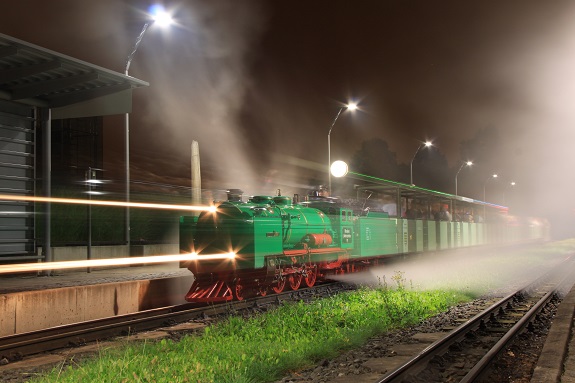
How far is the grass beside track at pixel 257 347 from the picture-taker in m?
6.47

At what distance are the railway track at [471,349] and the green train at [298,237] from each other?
16.6ft

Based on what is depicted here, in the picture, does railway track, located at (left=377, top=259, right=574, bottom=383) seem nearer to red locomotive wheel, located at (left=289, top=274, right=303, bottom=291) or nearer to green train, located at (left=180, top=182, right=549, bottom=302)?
green train, located at (left=180, top=182, right=549, bottom=302)

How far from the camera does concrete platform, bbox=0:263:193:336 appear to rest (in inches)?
381

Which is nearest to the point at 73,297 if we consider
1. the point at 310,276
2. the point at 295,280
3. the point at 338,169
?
the point at 295,280

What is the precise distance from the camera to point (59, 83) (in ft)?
36.6

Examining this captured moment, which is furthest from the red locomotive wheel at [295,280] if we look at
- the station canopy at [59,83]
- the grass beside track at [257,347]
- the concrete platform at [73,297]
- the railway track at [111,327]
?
the station canopy at [59,83]

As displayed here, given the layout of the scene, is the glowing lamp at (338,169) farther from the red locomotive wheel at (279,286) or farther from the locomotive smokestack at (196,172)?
the locomotive smokestack at (196,172)

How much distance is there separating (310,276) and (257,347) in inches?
317

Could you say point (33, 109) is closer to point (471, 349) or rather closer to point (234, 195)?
point (234, 195)

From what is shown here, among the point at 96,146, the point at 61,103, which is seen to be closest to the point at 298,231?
the point at 61,103

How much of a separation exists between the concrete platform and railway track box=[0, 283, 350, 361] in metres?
0.68

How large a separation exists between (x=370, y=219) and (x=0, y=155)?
38.5 ft

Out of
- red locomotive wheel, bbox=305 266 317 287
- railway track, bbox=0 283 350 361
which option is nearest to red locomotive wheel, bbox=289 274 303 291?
red locomotive wheel, bbox=305 266 317 287

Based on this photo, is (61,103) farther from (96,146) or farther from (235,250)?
(96,146)
